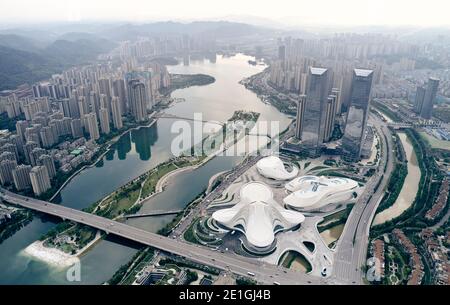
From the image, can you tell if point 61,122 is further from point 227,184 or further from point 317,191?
point 317,191

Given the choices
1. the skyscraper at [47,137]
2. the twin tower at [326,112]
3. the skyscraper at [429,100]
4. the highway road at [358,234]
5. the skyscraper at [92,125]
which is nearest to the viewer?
the highway road at [358,234]

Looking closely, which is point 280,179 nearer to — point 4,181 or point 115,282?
point 115,282

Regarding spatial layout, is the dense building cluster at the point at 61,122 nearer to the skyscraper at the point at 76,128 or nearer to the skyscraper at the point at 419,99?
the skyscraper at the point at 76,128

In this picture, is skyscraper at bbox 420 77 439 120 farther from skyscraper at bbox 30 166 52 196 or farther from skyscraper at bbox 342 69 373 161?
skyscraper at bbox 30 166 52 196

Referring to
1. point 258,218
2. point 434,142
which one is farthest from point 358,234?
point 434,142

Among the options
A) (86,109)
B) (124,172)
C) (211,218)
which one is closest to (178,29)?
(86,109)

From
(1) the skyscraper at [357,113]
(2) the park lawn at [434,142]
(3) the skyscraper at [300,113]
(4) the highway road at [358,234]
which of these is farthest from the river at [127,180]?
(2) the park lawn at [434,142]
